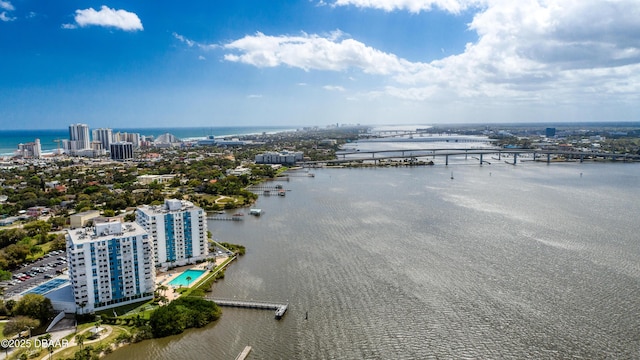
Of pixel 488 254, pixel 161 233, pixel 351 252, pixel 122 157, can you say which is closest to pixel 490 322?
pixel 488 254

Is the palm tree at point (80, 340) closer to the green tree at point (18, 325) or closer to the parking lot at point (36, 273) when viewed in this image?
the green tree at point (18, 325)

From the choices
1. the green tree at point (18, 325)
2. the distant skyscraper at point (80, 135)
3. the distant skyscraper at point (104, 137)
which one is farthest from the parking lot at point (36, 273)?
the distant skyscraper at point (104, 137)

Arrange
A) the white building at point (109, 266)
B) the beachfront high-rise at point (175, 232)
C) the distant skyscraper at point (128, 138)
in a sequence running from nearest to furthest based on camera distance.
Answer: the white building at point (109, 266) → the beachfront high-rise at point (175, 232) → the distant skyscraper at point (128, 138)

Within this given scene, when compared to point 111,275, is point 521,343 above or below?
below

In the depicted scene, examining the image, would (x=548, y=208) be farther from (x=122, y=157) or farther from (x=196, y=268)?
(x=122, y=157)

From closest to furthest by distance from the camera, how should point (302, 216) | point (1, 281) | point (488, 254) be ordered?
point (1, 281) < point (488, 254) < point (302, 216)

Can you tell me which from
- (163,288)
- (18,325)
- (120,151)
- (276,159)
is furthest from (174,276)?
(120,151)

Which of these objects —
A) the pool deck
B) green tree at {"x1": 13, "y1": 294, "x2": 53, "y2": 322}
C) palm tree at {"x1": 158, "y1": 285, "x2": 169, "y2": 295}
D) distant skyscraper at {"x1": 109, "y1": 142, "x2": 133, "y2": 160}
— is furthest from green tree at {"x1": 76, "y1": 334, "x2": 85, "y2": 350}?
distant skyscraper at {"x1": 109, "y1": 142, "x2": 133, "y2": 160}
